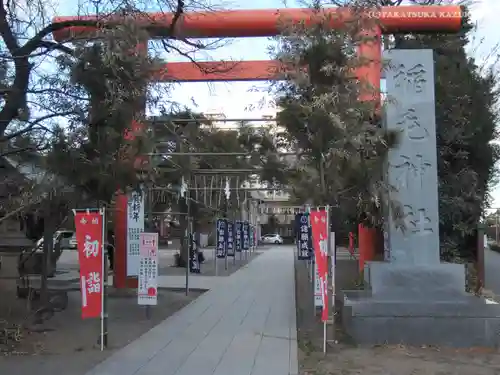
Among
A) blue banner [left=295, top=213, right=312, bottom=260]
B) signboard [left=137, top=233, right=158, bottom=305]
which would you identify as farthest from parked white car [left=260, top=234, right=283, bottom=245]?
signboard [left=137, top=233, right=158, bottom=305]

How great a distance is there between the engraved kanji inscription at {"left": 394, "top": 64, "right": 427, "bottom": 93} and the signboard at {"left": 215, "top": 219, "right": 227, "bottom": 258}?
14.2m

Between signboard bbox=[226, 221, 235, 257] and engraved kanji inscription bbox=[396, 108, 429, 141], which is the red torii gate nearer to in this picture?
engraved kanji inscription bbox=[396, 108, 429, 141]

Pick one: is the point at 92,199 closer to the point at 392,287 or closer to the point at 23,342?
the point at 23,342

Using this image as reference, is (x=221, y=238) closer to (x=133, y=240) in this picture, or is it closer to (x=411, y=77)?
(x=133, y=240)

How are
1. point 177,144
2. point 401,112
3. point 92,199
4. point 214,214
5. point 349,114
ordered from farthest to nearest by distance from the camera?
point 214,214 < point 177,144 < point 401,112 < point 92,199 < point 349,114

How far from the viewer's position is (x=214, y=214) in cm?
3030

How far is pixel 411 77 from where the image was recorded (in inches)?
382

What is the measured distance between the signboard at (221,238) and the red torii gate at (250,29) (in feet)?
25.9

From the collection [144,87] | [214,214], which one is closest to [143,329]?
[144,87]

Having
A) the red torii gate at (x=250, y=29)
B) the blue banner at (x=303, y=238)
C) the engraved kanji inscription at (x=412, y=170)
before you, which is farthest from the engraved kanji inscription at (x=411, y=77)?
the blue banner at (x=303, y=238)

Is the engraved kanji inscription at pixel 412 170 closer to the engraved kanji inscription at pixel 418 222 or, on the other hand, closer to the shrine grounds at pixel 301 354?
the engraved kanji inscription at pixel 418 222

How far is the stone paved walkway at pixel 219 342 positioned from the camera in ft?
23.6

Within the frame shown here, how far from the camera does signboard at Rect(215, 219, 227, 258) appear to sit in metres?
23.0

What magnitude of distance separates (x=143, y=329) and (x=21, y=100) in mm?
4226
